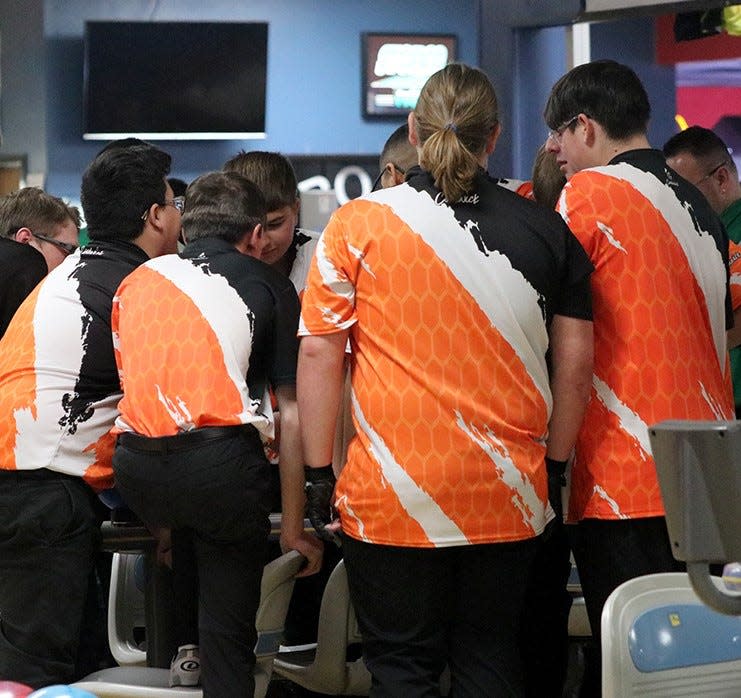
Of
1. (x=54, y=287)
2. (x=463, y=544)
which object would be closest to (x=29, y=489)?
(x=54, y=287)

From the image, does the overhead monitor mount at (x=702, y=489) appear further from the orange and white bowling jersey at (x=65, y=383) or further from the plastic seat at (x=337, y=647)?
the orange and white bowling jersey at (x=65, y=383)

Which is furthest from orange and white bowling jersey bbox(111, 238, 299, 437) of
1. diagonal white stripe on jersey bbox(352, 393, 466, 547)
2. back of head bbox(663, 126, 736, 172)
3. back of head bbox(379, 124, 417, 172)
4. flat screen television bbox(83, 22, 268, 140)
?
flat screen television bbox(83, 22, 268, 140)

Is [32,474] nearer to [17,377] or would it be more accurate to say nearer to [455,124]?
[17,377]

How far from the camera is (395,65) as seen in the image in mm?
11000

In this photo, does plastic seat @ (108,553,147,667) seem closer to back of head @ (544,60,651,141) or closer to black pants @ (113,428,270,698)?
black pants @ (113,428,270,698)

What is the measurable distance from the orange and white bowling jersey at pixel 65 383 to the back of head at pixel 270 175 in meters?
0.47

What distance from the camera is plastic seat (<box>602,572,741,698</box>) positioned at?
2.05 meters

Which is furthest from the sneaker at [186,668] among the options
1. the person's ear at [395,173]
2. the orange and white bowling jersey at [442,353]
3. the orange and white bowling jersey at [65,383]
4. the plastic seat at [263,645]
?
the person's ear at [395,173]

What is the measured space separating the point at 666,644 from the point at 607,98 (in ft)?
3.76

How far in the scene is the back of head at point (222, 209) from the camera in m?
2.85

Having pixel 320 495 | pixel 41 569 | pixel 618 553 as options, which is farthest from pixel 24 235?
pixel 618 553

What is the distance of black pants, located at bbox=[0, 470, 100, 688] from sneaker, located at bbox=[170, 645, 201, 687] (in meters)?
0.23

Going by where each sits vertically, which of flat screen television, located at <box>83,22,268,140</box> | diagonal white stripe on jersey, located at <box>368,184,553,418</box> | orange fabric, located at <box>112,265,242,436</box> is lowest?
orange fabric, located at <box>112,265,242,436</box>

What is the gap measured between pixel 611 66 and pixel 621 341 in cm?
58
